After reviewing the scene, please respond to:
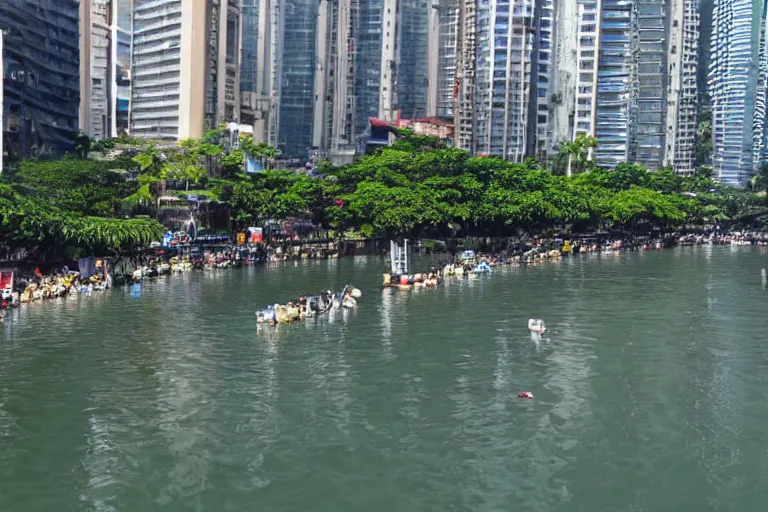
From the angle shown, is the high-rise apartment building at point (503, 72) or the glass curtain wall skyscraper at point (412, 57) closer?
the high-rise apartment building at point (503, 72)

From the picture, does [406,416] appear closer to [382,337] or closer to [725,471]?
[725,471]

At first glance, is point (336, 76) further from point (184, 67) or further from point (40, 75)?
point (40, 75)

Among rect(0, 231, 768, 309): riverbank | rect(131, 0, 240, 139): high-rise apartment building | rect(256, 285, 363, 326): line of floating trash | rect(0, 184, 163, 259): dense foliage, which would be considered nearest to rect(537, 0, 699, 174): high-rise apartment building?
rect(0, 231, 768, 309): riverbank

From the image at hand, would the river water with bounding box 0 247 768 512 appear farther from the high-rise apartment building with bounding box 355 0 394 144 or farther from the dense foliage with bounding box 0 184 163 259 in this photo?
the high-rise apartment building with bounding box 355 0 394 144

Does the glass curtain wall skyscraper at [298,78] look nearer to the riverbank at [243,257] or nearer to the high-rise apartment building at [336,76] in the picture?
the high-rise apartment building at [336,76]

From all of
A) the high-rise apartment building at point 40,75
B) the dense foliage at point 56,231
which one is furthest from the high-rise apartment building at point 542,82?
the dense foliage at point 56,231

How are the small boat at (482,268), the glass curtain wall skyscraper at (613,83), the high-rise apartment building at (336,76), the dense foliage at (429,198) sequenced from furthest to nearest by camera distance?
the high-rise apartment building at (336,76)
the glass curtain wall skyscraper at (613,83)
the dense foliage at (429,198)
the small boat at (482,268)

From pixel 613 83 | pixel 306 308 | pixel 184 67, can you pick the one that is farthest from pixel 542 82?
pixel 306 308

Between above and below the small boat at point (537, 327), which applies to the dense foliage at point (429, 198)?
above
